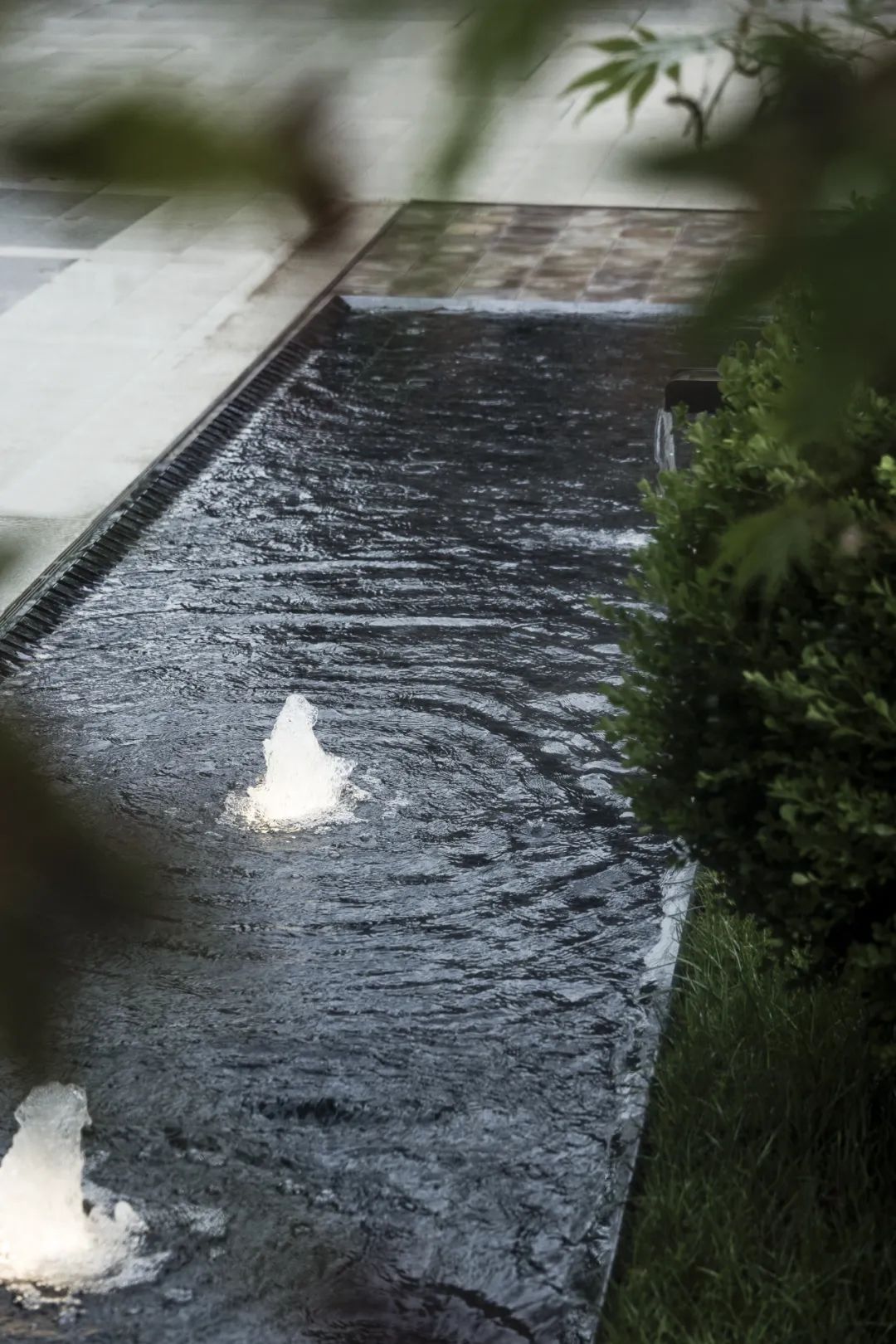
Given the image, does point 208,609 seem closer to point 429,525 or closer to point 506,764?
point 429,525

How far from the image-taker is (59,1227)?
10.6 feet

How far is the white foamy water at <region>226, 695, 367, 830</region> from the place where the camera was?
15.6 feet

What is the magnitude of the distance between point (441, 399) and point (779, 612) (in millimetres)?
5412

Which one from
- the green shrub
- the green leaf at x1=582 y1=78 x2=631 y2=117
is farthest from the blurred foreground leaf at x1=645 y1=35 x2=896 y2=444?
the green shrub

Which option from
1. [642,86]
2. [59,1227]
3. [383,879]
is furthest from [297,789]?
[642,86]

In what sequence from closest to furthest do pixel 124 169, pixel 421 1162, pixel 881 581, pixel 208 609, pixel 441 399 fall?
pixel 124 169 < pixel 881 581 < pixel 421 1162 < pixel 208 609 < pixel 441 399

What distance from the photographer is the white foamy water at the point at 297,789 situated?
474cm

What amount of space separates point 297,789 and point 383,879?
0.45m

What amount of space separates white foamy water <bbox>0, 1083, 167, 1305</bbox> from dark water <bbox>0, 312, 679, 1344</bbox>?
2.4 inches

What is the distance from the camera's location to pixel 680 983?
388 centimetres

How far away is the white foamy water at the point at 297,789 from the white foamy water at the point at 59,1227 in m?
1.49

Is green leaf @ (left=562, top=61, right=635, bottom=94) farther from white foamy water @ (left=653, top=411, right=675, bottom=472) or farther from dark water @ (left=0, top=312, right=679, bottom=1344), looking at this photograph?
white foamy water @ (left=653, top=411, right=675, bottom=472)

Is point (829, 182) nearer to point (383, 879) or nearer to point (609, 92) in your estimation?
point (609, 92)

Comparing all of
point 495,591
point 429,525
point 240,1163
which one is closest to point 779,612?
point 240,1163
